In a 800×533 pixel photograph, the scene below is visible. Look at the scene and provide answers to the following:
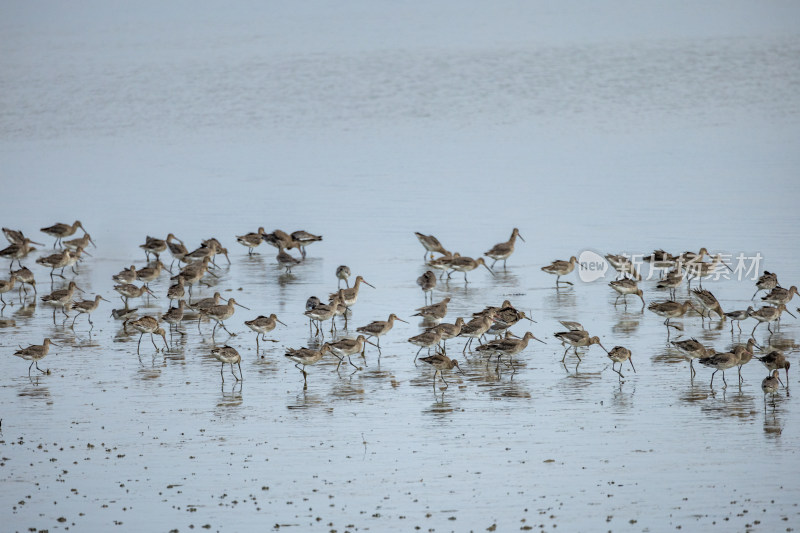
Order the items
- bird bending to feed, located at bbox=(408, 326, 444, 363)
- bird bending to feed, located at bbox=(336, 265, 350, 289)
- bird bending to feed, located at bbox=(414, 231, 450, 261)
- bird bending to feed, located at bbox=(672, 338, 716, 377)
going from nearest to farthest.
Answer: bird bending to feed, located at bbox=(672, 338, 716, 377) < bird bending to feed, located at bbox=(408, 326, 444, 363) < bird bending to feed, located at bbox=(336, 265, 350, 289) < bird bending to feed, located at bbox=(414, 231, 450, 261)

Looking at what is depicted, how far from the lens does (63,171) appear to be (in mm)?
38875

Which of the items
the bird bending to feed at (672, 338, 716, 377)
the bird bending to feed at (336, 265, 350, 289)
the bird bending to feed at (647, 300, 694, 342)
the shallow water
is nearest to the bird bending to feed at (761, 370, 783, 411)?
the shallow water

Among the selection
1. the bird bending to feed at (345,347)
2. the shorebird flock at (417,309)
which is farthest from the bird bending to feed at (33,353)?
the bird bending to feed at (345,347)

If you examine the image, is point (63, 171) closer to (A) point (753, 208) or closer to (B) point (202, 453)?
(A) point (753, 208)

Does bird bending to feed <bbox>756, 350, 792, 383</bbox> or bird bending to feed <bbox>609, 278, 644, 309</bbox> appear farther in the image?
bird bending to feed <bbox>609, 278, 644, 309</bbox>

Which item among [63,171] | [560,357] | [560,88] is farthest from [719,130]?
[560,357]

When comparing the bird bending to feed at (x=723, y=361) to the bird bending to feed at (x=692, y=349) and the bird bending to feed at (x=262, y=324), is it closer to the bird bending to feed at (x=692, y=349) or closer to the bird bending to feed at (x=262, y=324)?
the bird bending to feed at (x=692, y=349)

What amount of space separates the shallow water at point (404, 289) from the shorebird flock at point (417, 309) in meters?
0.28

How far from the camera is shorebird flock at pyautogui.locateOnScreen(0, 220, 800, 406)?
15406mm

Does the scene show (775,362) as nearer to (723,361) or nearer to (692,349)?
(723,361)

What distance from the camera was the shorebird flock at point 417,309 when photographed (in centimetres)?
1541

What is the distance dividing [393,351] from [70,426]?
205 inches

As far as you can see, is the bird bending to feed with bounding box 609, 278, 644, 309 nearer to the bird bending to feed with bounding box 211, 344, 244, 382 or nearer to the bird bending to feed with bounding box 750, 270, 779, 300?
the bird bending to feed with bounding box 750, 270, 779, 300

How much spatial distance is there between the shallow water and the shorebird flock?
0.28 meters
